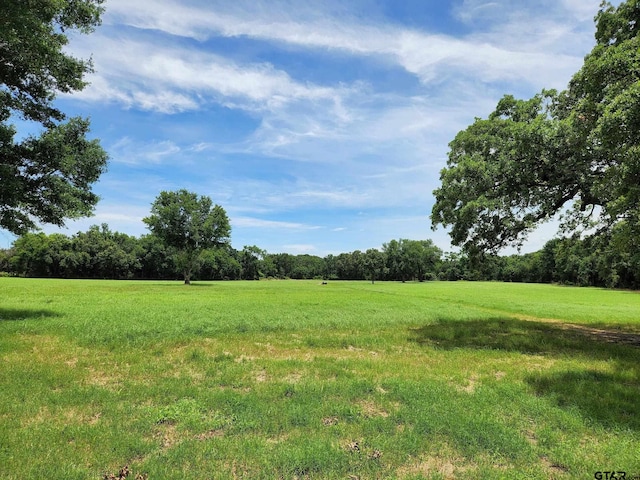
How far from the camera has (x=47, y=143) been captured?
51.1ft

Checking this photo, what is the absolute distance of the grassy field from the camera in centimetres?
488

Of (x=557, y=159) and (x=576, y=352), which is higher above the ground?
(x=557, y=159)

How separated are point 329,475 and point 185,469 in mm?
1883

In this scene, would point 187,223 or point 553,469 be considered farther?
point 187,223

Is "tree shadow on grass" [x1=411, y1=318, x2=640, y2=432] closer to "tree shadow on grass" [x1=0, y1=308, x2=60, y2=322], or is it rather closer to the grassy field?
the grassy field

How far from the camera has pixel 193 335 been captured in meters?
14.1

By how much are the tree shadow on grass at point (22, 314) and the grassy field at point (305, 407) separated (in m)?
2.39

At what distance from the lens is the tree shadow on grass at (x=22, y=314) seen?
611 inches

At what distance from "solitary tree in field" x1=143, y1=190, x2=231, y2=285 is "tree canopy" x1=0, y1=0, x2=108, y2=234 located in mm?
41047

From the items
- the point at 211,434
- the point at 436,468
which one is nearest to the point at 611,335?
the point at 436,468

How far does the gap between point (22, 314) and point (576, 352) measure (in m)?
23.6

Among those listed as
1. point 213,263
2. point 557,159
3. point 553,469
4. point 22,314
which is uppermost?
point 557,159

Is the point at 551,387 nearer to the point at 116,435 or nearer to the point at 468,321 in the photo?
the point at 116,435

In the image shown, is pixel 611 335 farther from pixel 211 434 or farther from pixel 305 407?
pixel 211 434
